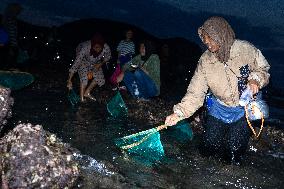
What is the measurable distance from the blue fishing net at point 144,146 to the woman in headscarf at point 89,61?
14.4 ft

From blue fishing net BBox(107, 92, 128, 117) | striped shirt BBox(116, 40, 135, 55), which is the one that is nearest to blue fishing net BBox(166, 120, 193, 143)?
blue fishing net BBox(107, 92, 128, 117)

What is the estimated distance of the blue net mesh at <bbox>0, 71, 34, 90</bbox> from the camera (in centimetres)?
741

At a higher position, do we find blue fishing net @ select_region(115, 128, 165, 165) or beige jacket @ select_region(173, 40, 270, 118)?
beige jacket @ select_region(173, 40, 270, 118)

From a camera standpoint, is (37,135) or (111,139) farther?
(111,139)

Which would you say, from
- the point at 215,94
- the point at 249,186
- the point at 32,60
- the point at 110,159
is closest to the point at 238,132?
the point at 215,94

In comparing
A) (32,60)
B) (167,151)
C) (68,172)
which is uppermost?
(68,172)

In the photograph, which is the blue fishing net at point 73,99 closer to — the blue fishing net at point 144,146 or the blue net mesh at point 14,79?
the blue net mesh at point 14,79

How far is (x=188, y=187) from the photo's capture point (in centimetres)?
409

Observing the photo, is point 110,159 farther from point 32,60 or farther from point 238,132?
point 32,60

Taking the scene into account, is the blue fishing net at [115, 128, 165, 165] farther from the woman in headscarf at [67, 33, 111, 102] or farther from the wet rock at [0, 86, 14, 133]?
the woman in headscarf at [67, 33, 111, 102]

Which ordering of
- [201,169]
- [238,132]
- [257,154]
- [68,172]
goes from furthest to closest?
[257,154] → [238,132] → [201,169] → [68,172]

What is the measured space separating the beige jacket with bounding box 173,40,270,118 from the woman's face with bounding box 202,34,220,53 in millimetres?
286

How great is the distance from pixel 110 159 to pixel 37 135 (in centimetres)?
160

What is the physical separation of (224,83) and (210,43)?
640 mm
